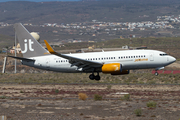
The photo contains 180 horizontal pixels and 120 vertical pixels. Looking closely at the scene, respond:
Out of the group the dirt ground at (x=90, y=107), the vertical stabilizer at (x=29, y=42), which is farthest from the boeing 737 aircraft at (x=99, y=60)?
→ the dirt ground at (x=90, y=107)

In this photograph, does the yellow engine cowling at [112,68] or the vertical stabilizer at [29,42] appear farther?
the vertical stabilizer at [29,42]

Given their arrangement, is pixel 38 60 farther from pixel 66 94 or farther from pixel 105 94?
pixel 105 94

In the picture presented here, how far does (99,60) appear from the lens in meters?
42.9

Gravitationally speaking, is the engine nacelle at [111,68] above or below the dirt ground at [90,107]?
above

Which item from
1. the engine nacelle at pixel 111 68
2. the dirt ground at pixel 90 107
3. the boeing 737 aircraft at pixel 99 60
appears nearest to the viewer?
the dirt ground at pixel 90 107

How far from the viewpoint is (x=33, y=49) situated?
45.9 meters

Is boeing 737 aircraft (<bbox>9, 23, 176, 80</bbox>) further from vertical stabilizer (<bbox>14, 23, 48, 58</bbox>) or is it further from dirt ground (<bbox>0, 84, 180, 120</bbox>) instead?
dirt ground (<bbox>0, 84, 180, 120</bbox>)

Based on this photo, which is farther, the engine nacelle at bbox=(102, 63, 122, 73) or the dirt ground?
the engine nacelle at bbox=(102, 63, 122, 73)

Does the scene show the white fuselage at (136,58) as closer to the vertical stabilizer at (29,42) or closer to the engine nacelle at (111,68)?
the engine nacelle at (111,68)

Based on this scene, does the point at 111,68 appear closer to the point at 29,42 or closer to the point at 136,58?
the point at 136,58

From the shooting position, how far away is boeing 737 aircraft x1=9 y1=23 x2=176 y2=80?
4166cm

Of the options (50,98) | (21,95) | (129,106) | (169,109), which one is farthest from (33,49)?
(169,109)

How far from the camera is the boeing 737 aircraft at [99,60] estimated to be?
137ft

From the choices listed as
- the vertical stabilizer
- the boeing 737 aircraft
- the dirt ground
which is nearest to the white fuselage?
the boeing 737 aircraft
